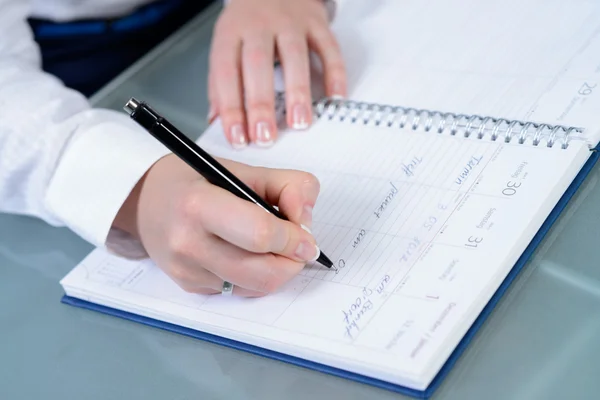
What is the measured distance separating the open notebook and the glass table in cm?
1

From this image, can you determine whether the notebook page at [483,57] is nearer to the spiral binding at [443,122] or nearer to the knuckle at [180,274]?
the spiral binding at [443,122]

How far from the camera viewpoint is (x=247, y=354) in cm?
47

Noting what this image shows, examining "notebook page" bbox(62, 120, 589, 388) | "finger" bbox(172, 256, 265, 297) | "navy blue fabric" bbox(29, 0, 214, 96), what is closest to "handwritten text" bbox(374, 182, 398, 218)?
"notebook page" bbox(62, 120, 589, 388)

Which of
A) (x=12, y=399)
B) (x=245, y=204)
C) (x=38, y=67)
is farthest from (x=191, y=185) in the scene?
(x=38, y=67)

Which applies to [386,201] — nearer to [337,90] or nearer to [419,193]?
[419,193]

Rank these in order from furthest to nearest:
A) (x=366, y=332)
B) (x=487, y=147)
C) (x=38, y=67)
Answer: (x=38, y=67) → (x=487, y=147) → (x=366, y=332)

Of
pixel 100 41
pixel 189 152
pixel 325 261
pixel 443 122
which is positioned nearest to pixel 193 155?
pixel 189 152

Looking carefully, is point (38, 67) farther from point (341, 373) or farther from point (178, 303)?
point (341, 373)

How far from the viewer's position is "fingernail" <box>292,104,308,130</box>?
0.64 metres

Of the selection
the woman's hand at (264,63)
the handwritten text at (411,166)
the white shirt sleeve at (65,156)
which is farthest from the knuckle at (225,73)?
the handwritten text at (411,166)

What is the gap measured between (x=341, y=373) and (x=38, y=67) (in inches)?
19.4

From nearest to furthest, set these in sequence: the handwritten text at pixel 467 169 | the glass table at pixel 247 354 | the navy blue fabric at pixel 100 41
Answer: the glass table at pixel 247 354 → the handwritten text at pixel 467 169 → the navy blue fabric at pixel 100 41

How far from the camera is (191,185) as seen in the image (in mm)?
488

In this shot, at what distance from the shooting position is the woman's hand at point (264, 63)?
0.64 m
